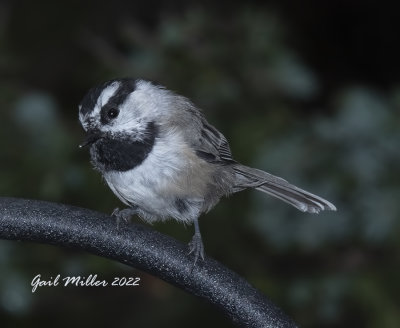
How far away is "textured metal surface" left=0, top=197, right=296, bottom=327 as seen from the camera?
2139 millimetres

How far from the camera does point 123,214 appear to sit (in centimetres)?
264

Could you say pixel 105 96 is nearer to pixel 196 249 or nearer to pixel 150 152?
pixel 150 152

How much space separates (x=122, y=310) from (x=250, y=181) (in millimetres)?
1466

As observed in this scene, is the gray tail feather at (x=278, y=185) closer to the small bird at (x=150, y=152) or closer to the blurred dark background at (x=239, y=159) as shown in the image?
the small bird at (x=150, y=152)

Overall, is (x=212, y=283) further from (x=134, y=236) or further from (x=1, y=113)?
(x=1, y=113)

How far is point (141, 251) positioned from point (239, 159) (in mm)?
1782

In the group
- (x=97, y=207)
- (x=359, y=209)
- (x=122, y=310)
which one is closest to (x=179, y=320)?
(x=122, y=310)

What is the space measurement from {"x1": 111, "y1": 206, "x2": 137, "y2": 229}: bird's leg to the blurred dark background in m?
0.78

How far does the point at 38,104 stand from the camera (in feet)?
12.1

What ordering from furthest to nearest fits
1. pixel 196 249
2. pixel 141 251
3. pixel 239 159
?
pixel 239 159 → pixel 196 249 → pixel 141 251

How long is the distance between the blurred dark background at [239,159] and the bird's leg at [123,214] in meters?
0.78

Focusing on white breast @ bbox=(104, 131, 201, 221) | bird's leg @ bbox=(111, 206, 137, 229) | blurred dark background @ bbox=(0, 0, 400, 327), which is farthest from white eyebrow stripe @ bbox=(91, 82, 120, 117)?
blurred dark background @ bbox=(0, 0, 400, 327)

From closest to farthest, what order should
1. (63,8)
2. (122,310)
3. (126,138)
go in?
(126,138) → (122,310) → (63,8)

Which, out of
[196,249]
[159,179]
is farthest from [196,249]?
[159,179]
